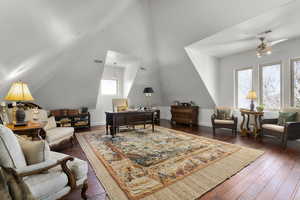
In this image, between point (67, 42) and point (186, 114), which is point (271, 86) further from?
point (67, 42)

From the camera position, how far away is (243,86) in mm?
4875

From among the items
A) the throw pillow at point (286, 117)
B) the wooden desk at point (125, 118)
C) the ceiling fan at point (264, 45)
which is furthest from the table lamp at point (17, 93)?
the throw pillow at point (286, 117)

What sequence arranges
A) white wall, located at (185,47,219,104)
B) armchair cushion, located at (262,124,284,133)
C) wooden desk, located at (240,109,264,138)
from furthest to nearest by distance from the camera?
white wall, located at (185,47,219,104), wooden desk, located at (240,109,264,138), armchair cushion, located at (262,124,284,133)

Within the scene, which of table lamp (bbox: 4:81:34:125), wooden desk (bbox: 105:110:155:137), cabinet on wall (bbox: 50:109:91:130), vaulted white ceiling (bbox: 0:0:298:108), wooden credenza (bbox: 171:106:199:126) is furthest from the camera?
wooden credenza (bbox: 171:106:199:126)

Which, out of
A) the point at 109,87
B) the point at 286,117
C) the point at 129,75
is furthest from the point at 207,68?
the point at 109,87

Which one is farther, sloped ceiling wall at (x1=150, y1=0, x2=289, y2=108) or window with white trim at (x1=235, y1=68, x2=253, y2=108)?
window with white trim at (x1=235, y1=68, x2=253, y2=108)

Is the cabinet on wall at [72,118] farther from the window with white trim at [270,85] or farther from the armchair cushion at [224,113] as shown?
the window with white trim at [270,85]

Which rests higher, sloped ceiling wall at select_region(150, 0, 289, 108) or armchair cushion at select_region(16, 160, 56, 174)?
sloped ceiling wall at select_region(150, 0, 289, 108)

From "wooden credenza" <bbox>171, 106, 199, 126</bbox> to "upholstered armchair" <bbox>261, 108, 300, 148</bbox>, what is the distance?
234cm

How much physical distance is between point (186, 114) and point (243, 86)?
7.45 ft

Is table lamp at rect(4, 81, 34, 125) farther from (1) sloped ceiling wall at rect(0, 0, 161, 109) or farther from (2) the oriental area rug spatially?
(2) the oriental area rug

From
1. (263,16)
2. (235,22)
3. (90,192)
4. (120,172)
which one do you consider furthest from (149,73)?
(90,192)

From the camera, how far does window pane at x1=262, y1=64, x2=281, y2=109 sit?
13.3 ft

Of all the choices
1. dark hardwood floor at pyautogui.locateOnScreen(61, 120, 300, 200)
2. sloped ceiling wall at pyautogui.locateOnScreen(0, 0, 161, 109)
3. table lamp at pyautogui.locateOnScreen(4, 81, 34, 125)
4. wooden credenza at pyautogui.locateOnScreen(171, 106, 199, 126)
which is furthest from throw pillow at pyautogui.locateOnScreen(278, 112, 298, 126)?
table lamp at pyautogui.locateOnScreen(4, 81, 34, 125)
